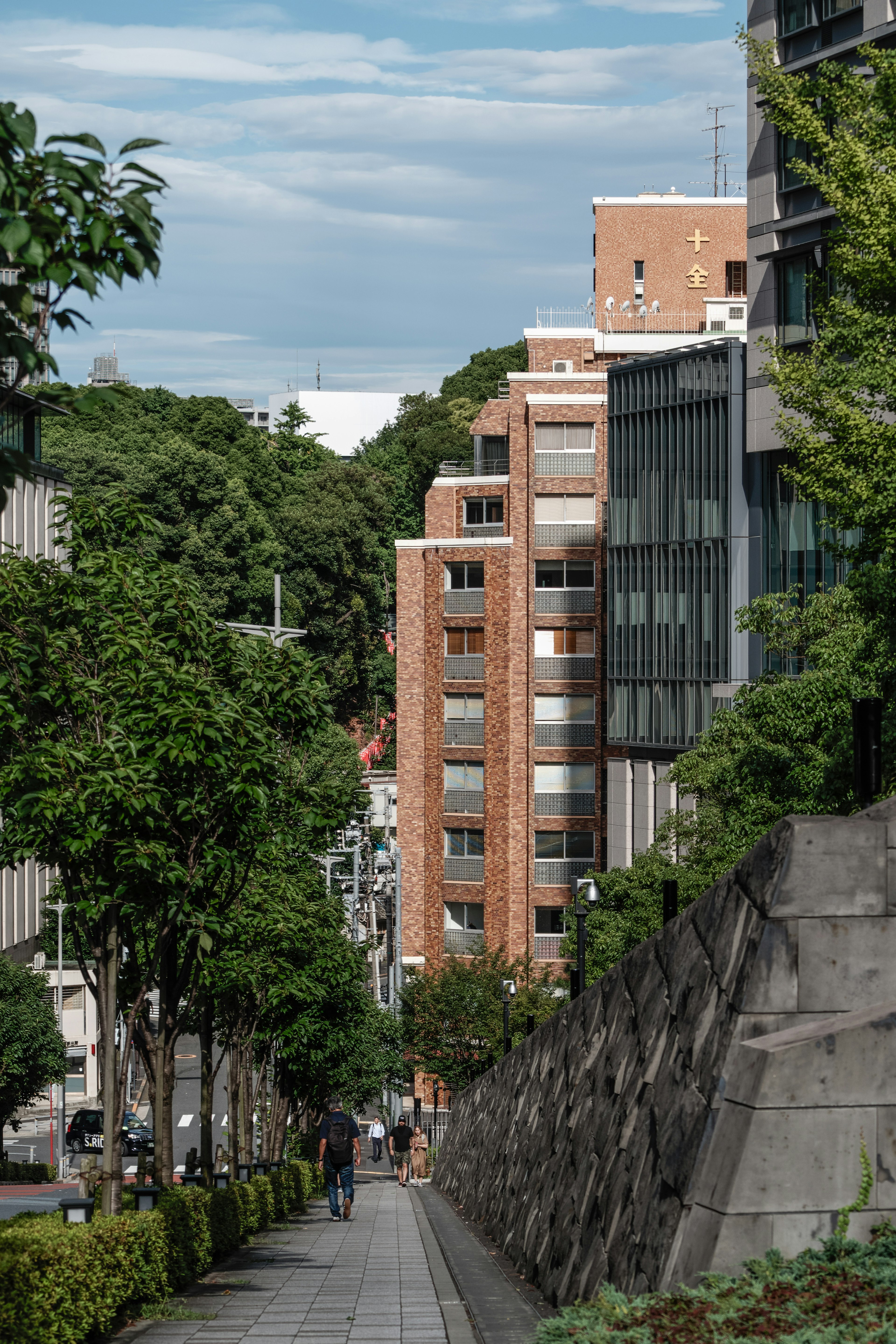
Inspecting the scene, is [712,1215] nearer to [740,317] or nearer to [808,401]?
[808,401]

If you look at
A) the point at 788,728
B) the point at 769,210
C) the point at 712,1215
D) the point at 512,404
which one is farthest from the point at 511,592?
the point at 712,1215

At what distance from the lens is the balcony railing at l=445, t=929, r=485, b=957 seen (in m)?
64.6

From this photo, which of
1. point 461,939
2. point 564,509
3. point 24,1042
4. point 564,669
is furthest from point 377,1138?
point 564,509

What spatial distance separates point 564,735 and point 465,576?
796 cm

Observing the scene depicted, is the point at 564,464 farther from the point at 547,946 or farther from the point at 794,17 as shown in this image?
the point at 794,17

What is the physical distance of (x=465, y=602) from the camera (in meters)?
66.2

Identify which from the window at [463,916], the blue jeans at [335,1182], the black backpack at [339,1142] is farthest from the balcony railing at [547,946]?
the black backpack at [339,1142]

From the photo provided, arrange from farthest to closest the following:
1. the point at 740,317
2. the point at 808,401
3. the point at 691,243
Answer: the point at 691,243
the point at 740,317
the point at 808,401

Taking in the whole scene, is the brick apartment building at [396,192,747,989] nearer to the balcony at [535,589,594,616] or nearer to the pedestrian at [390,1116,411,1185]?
the balcony at [535,589,594,616]

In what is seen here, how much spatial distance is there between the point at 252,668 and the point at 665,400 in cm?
4475

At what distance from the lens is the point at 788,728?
878 inches

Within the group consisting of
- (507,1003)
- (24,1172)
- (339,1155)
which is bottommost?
(24,1172)

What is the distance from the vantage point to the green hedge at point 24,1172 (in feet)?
132

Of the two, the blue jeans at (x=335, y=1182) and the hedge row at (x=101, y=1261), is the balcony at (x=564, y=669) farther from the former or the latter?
the hedge row at (x=101, y=1261)
